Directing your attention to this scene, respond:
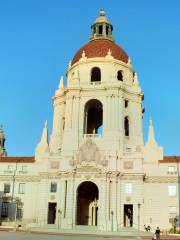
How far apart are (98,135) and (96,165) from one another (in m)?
7.06

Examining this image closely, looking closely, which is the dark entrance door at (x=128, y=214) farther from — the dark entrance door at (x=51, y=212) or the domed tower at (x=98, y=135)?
the dark entrance door at (x=51, y=212)

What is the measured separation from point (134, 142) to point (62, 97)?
721 inches

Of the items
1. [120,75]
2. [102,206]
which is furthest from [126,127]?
[102,206]

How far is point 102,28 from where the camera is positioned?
85688 millimetres

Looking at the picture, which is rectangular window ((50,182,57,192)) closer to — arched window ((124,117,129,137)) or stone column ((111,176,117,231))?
stone column ((111,176,117,231))

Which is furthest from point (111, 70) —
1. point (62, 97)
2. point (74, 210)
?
point (74, 210)

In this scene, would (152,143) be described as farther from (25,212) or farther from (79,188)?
(25,212)

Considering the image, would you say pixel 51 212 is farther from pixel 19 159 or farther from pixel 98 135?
pixel 98 135

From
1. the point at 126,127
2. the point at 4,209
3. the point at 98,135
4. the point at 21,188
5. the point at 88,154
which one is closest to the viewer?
the point at 88,154

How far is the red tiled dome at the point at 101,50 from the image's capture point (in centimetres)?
7869

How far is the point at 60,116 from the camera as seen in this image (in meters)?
78.1

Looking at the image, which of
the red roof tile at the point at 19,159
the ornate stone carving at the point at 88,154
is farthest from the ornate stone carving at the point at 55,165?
the red roof tile at the point at 19,159

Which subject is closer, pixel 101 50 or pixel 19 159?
pixel 19 159

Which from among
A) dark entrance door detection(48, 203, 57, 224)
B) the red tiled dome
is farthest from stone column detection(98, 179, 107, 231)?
the red tiled dome
